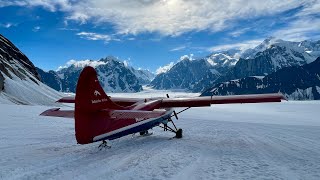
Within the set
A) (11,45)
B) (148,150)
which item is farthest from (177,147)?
(11,45)

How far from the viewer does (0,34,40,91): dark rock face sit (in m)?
89.8

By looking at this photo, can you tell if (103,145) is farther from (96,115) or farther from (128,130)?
(96,115)

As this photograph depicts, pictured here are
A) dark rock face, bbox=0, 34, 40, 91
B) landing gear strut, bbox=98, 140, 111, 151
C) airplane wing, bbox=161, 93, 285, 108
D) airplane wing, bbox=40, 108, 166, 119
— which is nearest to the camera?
airplane wing, bbox=40, 108, 166, 119

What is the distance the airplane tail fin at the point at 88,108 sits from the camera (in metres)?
11.0

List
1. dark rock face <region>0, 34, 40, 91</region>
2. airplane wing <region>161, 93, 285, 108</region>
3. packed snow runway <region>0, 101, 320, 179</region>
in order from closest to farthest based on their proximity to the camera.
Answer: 1. packed snow runway <region>0, 101, 320, 179</region>
2. airplane wing <region>161, 93, 285, 108</region>
3. dark rock face <region>0, 34, 40, 91</region>

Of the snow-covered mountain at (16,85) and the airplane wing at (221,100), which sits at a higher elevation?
the snow-covered mountain at (16,85)

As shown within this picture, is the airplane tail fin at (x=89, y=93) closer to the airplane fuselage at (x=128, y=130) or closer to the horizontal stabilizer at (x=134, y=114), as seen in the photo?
the horizontal stabilizer at (x=134, y=114)

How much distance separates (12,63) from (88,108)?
105 metres

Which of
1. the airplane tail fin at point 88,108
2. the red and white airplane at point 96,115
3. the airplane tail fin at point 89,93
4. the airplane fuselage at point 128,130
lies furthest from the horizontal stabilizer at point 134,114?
the airplane fuselage at point 128,130

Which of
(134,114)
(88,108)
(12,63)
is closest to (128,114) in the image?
(134,114)

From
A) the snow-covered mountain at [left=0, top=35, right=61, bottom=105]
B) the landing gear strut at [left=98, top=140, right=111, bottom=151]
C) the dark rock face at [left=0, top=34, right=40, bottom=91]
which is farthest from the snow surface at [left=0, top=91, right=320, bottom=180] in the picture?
the dark rock face at [left=0, top=34, right=40, bottom=91]

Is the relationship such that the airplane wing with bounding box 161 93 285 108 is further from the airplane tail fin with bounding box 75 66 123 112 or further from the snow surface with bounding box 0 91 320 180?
the airplane tail fin with bounding box 75 66 123 112

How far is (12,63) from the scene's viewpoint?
10525 centimetres

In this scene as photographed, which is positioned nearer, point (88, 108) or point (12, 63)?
point (88, 108)
